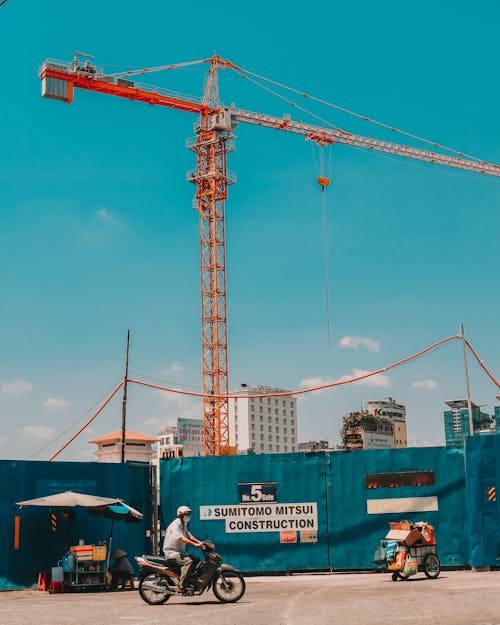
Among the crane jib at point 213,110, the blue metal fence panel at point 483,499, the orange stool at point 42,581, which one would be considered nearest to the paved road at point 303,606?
the orange stool at point 42,581

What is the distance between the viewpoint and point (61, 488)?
2105 centimetres

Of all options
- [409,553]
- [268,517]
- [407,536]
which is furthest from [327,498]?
[409,553]

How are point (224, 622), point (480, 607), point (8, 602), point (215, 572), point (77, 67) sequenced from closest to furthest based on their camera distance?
point (224, 622) < point (480, 607) < point (215, 572) < point (8, 602) < point (77, 67)

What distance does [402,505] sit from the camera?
21.5 meters

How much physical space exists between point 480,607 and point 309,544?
9067mm

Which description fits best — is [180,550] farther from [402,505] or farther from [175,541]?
[402,505]

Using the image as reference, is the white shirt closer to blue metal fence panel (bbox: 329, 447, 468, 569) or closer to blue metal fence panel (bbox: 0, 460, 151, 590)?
blue metal fence panel (bbox: 0, 460, 151, 590)

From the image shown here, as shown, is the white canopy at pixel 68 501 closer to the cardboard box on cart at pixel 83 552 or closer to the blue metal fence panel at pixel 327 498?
the cardboard box on cart at pixel 83 552

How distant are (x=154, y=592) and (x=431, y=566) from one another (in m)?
6.90

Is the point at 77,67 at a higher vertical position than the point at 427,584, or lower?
higher

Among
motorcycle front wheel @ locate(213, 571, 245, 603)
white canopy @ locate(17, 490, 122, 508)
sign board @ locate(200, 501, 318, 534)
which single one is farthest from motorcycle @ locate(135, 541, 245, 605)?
sign board @ locate(200, 501, 318, 534)

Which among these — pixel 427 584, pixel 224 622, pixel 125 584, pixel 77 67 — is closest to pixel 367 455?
pixel 427 584

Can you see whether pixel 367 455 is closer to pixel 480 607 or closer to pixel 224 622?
pixel 480 607

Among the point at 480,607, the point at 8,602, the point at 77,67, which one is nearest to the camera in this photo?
the point at 480,607
